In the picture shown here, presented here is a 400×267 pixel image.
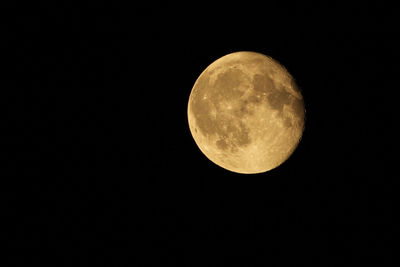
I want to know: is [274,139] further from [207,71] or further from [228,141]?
[207,71]

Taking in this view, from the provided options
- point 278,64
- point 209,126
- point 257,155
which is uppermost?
point 278,64

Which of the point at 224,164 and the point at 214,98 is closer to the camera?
the point at 214,98

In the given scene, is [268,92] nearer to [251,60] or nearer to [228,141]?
[251,60]

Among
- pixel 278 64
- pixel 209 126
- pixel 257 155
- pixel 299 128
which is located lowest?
pixel 257 155

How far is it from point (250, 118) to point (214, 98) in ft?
1.71

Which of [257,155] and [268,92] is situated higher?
[268,92]

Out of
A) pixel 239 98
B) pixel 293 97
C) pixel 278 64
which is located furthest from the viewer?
pixel 278 64

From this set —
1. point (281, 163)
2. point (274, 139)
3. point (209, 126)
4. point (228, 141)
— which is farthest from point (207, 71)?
point (281, 163)

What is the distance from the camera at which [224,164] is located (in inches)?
146

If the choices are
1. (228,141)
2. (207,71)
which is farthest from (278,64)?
(228,141)

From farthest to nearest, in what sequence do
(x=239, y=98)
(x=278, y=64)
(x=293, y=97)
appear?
1. (x=278, y=64)
2. (x=293, y=97)
3. (x=239, y=98)

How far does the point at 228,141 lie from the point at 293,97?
1.02 m

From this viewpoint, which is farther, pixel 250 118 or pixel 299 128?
pixel 299 128

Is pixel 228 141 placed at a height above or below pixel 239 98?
below
